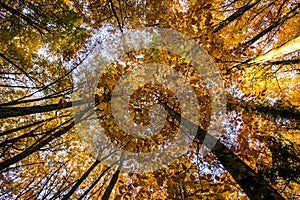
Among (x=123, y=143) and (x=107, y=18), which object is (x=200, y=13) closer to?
(x=107, y=18)

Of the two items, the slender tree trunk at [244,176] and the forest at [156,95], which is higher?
the forest at [156,95]

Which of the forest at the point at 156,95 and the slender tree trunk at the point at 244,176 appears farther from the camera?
the forest at the point at 156,95

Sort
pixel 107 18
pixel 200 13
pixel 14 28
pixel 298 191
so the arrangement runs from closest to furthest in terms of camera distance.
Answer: pixel 14 28 < pixel 200 13 < pixel 107 18 < pixel 298 191

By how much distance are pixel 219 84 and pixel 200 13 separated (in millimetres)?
2638

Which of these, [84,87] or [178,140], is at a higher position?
[84,87]

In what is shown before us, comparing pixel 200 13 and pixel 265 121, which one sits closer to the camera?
pixel 200 13

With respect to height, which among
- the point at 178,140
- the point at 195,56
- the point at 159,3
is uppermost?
the point at 159,3

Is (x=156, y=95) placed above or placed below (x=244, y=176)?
above

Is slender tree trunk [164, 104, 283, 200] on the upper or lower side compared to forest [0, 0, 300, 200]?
lower

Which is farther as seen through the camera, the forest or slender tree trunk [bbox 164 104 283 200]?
the forest

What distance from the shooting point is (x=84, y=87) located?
7.18 metres

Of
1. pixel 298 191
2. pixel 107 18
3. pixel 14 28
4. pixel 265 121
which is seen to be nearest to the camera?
pixel 14 28

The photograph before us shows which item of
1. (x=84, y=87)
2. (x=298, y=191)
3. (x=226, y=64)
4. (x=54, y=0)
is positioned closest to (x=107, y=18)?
(x=54, y=0)

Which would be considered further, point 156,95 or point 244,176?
point 156,95
